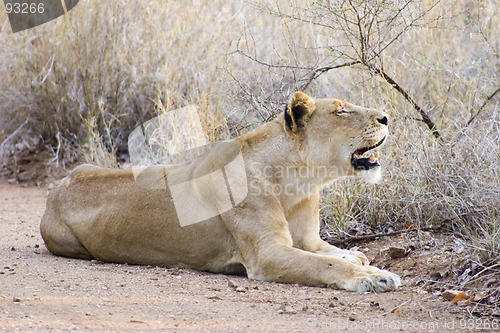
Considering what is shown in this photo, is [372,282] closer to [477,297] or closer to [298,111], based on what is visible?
[477,297]

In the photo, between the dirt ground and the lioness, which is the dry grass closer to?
the dirt ground

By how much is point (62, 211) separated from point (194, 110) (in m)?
2.56

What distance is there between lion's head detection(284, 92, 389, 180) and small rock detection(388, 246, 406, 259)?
1.78 feet

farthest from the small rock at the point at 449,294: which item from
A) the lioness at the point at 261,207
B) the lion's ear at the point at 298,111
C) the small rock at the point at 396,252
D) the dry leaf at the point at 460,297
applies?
the lion's ear at the point at 298,111

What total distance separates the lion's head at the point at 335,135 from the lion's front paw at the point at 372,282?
2.58 ft

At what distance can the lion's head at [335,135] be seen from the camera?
18.1 ft

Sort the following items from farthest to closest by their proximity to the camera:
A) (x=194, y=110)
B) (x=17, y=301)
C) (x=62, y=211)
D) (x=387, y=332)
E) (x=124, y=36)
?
1. (x=124, y=36)
2. (x=194, y=110)
3. (x=62, y=211)
4. (x=17, y=301)
5. (x=387, y=332)

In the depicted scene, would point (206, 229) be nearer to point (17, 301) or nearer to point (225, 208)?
point (225, 208)

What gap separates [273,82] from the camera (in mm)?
8016

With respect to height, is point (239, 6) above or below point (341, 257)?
above

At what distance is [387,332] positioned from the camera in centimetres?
407

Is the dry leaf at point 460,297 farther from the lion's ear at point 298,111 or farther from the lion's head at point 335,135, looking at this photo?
the lion's ear at point 298,111

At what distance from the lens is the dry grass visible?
6.20m

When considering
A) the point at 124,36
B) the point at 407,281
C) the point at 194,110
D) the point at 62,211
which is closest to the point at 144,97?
the point at 124,36
